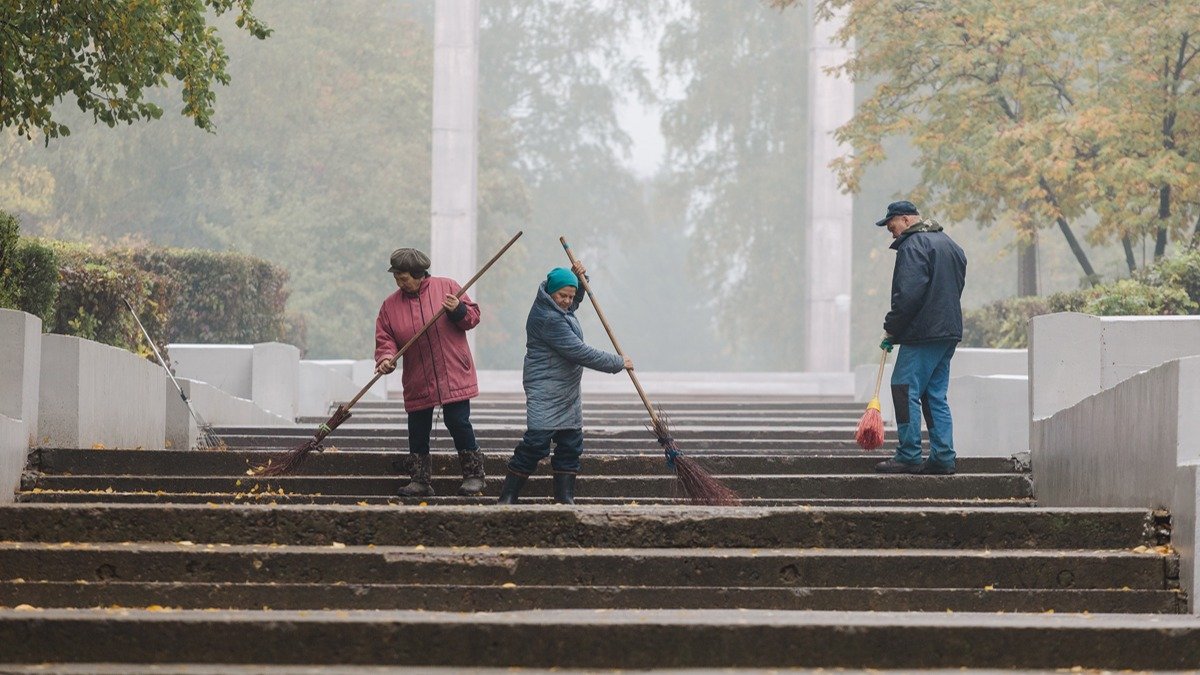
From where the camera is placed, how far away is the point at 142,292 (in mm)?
16656

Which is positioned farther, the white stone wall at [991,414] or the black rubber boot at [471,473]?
the white stone wall at [991,414]

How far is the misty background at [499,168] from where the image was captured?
4191cm

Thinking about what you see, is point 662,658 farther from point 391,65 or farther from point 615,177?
point 615,177

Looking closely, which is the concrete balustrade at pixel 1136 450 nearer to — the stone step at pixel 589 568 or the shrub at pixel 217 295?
the stone step at pixel 589 568

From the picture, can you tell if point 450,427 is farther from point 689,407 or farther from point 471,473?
point 689,407

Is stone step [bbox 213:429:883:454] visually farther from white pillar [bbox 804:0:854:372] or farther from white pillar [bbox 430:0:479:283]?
white pillar [bbox 804:0:854:372]

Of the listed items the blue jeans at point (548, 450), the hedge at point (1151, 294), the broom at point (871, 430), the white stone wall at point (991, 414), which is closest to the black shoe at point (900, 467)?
the broom at point (871, 430)

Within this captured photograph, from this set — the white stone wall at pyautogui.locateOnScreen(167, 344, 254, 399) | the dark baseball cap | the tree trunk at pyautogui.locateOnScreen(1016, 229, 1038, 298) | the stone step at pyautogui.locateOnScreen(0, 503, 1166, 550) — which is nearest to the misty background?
the tree trunk at pyautogui.locateOnScreen(1016, 229, 1038, 298)

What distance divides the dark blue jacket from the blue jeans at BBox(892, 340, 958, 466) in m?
0.09

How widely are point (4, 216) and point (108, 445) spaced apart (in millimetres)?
1745

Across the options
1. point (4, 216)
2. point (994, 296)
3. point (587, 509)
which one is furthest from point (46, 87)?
point (994, 296)

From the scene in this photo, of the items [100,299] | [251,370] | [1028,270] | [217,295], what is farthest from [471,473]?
[1028,270]

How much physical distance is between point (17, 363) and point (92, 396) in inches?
52.1

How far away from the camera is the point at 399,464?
10992 millimetres
